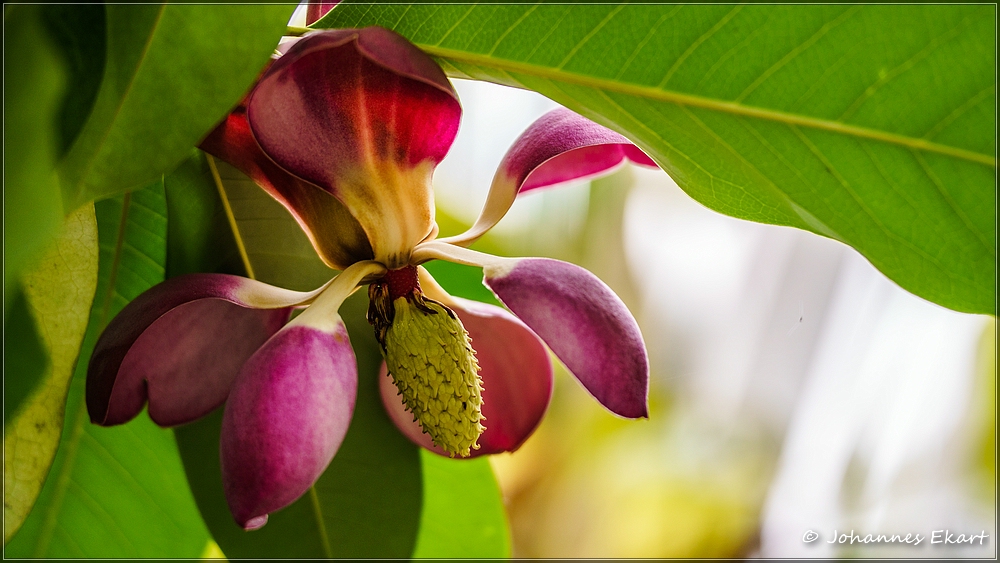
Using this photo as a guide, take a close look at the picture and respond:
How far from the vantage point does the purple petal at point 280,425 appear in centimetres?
26

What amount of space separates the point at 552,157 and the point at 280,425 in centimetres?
15

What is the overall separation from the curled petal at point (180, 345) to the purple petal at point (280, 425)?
57 mm

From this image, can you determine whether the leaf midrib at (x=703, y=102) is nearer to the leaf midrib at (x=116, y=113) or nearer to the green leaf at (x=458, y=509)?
the leaf midrib at (x=116, y=113)

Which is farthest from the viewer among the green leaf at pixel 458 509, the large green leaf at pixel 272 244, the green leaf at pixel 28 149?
the green leaf at pixel 458 509

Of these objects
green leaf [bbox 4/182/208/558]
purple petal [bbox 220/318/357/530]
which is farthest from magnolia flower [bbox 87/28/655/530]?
green leaf [bbox 4/182/208/558]

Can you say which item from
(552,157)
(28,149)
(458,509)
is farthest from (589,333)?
(458,509)

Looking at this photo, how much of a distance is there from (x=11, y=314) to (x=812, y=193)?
0.95 ft

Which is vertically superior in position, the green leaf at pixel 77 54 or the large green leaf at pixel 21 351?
the green leaf at pixel 77 54

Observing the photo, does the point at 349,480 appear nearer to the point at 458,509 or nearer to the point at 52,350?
the point at 458,509

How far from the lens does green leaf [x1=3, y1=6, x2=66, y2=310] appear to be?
195mm

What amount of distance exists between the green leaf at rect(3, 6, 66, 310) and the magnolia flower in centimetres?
7

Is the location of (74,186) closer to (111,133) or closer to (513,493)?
(111,133)

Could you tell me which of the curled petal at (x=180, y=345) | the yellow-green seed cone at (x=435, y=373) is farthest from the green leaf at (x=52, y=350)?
the yellow-green seed cone at (x=435, y=373)

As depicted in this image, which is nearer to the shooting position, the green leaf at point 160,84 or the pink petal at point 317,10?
the green leaf at point 160,84
